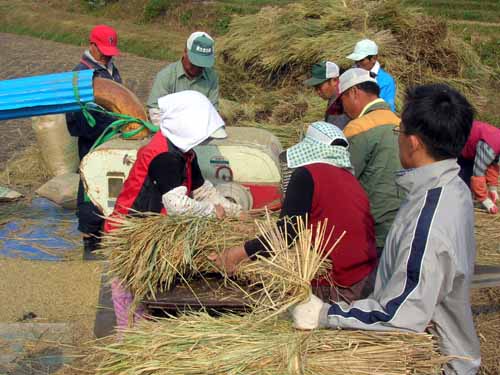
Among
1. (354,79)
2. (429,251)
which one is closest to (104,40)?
(354,79)

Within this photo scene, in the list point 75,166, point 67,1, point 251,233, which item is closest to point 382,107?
point 251,233

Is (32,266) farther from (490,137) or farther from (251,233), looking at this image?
(490,137)

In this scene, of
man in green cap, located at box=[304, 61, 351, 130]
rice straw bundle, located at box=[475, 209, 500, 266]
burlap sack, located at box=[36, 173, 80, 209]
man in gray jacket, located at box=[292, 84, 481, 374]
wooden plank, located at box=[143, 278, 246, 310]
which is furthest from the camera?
burlap sack, located at box=[36, 173, 80, 209]

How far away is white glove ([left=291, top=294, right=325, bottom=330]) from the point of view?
2.39 m

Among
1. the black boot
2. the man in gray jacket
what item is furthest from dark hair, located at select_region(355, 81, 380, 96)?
the black boot

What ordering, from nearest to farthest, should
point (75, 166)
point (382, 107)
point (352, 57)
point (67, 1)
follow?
point (382, 107), point (352, 57), point (75, 166), point (67, 1)

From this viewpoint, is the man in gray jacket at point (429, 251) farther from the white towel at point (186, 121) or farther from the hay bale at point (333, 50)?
the hay bale at point (333, 50)

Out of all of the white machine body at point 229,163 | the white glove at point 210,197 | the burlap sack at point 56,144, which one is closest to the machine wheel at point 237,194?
the white machine body at point 229,163

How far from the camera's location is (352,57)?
19.3 feet

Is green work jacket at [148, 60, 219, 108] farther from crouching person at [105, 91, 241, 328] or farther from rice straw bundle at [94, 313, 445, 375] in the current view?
rice straw bundle at [94, 313, 445, 375]

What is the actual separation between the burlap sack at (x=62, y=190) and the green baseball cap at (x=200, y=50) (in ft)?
6.27

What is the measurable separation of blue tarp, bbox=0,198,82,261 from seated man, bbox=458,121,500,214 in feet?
10.0

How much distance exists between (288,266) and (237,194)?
5.50 feet

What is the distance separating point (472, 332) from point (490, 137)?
2.94 meters
